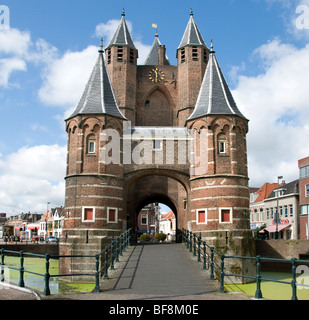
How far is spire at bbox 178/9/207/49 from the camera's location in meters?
31.2

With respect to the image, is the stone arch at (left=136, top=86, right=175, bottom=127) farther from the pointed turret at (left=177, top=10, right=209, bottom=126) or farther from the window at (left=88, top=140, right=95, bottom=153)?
the window at (left=88, top=140, right=95, bottom=153)

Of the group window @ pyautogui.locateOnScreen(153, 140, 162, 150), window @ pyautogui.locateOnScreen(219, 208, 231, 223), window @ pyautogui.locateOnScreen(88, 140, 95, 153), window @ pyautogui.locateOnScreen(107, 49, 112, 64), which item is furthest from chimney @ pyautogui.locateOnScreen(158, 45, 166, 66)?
window @ pyautogui.locateOnScreen(219, 208, 231, 223)

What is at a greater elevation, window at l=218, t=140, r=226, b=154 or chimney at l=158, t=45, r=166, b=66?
chimney at l=158, t=45, r=166, b=66

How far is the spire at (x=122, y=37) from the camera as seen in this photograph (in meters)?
31.4

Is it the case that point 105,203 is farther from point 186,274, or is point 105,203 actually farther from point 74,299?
point 74,299

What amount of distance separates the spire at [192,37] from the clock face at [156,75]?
8.78 ft

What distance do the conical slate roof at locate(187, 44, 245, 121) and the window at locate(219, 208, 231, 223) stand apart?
6156 mm

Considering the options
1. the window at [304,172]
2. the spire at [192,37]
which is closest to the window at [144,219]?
the window at [304,172]

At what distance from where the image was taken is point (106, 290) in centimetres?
1082

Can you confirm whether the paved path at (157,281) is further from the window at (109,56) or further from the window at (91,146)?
the window at (109,56)

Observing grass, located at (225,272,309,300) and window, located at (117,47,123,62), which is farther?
window, located at (117,47,123,62)

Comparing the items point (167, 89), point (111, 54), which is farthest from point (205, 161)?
point (111, 54)

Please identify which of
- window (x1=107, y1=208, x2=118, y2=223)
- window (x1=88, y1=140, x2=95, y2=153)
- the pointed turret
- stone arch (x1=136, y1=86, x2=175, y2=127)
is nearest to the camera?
window (x1=107, y1=208, x2=118, y2=223)
